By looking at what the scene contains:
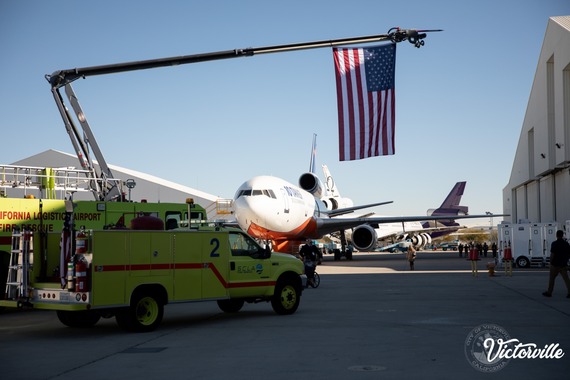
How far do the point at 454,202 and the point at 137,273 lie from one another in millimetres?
87191

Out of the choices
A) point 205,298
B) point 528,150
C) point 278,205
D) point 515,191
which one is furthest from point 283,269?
point 515,191

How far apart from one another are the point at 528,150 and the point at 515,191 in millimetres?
12730

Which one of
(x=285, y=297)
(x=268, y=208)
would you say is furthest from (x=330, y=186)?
(x=285, y=297)

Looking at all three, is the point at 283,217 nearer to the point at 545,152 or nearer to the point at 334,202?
the point at 334,202

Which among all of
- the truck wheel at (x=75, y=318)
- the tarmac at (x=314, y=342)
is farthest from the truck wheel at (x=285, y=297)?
the truck wheel at (x=75, y=318)

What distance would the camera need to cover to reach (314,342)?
10.2 metres

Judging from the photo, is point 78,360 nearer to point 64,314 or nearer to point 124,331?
point 124,331

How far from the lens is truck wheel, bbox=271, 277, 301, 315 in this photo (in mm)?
13992

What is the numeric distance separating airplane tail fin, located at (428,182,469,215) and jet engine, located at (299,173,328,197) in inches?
2048

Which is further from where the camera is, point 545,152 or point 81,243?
point 545,152

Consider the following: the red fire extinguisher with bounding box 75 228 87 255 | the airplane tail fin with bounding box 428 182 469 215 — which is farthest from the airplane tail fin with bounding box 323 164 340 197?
the red fire extinguisher with bounding box 75 228 87 255

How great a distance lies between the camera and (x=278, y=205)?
107ft

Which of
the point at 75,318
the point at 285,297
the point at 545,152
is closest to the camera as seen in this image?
the point at 75,318

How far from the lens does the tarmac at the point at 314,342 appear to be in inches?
316
